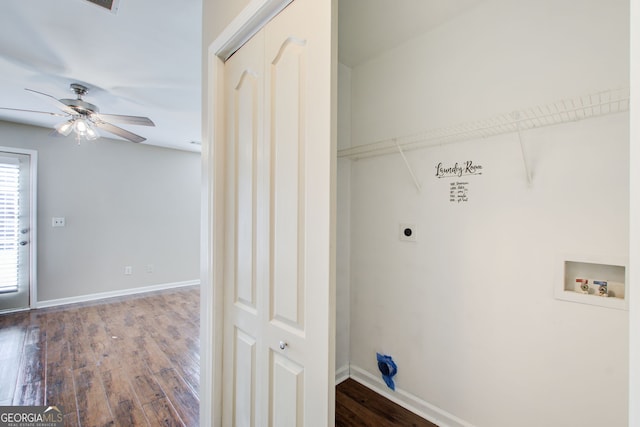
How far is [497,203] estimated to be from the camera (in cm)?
155

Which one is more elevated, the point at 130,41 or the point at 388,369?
the point at 130,41

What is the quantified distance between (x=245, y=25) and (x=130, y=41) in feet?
3.81

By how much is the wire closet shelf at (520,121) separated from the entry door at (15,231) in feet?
14.2

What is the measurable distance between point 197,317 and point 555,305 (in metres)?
3.49

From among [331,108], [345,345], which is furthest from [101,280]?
[331,108]

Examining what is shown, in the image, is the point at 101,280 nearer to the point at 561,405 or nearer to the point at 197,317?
the point at 197,317

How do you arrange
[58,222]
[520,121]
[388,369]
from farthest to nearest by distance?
[58,222], [388,369], [520,121]

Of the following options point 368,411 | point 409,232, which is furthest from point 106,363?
point 409,232

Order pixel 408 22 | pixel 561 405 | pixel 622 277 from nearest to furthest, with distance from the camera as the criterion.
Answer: pixel 622 277 → pixel 561 405 → pixel 408 22

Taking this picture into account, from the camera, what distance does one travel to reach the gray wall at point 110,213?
374 cm

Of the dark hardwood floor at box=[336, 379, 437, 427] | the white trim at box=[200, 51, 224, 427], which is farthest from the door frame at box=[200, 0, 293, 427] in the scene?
the dark hardwood floor at box=[336, 379, 437, 427]

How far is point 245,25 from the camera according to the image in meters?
1.22

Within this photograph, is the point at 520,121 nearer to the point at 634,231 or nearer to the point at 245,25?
the point at 634,231

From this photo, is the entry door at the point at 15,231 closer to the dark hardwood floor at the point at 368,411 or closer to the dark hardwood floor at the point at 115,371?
the dark hardwood floor at the point at 115,371
